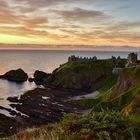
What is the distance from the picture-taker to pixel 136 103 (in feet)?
190

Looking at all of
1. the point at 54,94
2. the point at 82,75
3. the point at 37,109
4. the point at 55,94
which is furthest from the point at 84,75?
the point at 37,109

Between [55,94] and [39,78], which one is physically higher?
[39,78]

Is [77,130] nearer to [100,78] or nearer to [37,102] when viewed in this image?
[37,102]

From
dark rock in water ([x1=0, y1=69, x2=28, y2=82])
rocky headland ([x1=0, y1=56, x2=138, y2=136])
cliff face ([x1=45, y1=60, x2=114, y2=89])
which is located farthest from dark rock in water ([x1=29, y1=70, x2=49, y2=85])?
cliff face ([x1=45, y1=60, x2=114, y2=89])

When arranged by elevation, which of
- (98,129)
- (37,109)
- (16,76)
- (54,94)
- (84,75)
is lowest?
(37,109)

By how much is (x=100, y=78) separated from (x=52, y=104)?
158ft

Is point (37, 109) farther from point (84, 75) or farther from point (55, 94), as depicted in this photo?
point (84, 75)

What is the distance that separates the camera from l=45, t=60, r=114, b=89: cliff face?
141 metres

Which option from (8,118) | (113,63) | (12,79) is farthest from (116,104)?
(12,79)

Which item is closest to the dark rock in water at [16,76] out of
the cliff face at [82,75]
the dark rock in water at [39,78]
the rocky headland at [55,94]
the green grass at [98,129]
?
the rocky headland at [55,94]

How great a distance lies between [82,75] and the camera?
477 feet

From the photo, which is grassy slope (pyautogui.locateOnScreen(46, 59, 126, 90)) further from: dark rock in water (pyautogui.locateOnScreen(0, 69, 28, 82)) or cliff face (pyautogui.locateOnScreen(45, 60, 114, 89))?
dark rock in water (pyautogui.locateOnScreen(0, 69, 28, 82))

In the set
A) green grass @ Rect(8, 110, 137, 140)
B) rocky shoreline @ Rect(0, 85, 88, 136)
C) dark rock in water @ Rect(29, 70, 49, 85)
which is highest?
green grass @ Rect(8, 110, 137, 140)

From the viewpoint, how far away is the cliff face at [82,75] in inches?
5543
